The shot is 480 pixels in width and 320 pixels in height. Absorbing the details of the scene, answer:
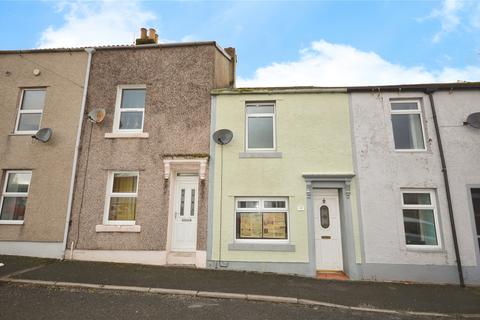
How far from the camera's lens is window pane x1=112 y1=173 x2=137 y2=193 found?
8.38 metres

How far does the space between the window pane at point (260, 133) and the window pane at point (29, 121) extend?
278 inches

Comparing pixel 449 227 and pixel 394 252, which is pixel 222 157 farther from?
pixel 449 227

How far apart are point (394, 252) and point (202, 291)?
208 inches

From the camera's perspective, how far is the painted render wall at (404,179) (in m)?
7.27

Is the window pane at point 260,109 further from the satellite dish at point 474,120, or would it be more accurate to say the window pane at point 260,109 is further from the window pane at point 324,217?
the satellite dish at point 474,120

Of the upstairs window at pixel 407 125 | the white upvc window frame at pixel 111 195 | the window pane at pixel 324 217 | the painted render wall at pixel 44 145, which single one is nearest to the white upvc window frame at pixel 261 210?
the window pane at pixel 324 217

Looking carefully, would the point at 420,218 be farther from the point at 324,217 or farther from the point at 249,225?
the point at 249,225

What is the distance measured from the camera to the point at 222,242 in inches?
303

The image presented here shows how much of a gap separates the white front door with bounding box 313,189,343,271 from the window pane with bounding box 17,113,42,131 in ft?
30.6

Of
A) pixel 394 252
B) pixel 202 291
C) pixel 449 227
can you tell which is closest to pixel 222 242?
pixel 202 291

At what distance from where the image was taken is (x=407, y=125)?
8.27 m

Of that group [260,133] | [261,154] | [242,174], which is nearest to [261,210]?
[242,174]

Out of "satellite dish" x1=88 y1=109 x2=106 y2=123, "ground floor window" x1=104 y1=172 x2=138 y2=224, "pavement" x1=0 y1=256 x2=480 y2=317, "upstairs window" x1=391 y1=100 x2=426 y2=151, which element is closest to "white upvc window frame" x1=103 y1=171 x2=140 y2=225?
"ground floor window" x1=104 y1=172 x2=138 y2=224

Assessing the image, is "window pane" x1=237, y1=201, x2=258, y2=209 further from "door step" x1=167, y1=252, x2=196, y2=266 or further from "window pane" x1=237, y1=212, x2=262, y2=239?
"door step" x1=167, y1=252, x2=196, y2=266
